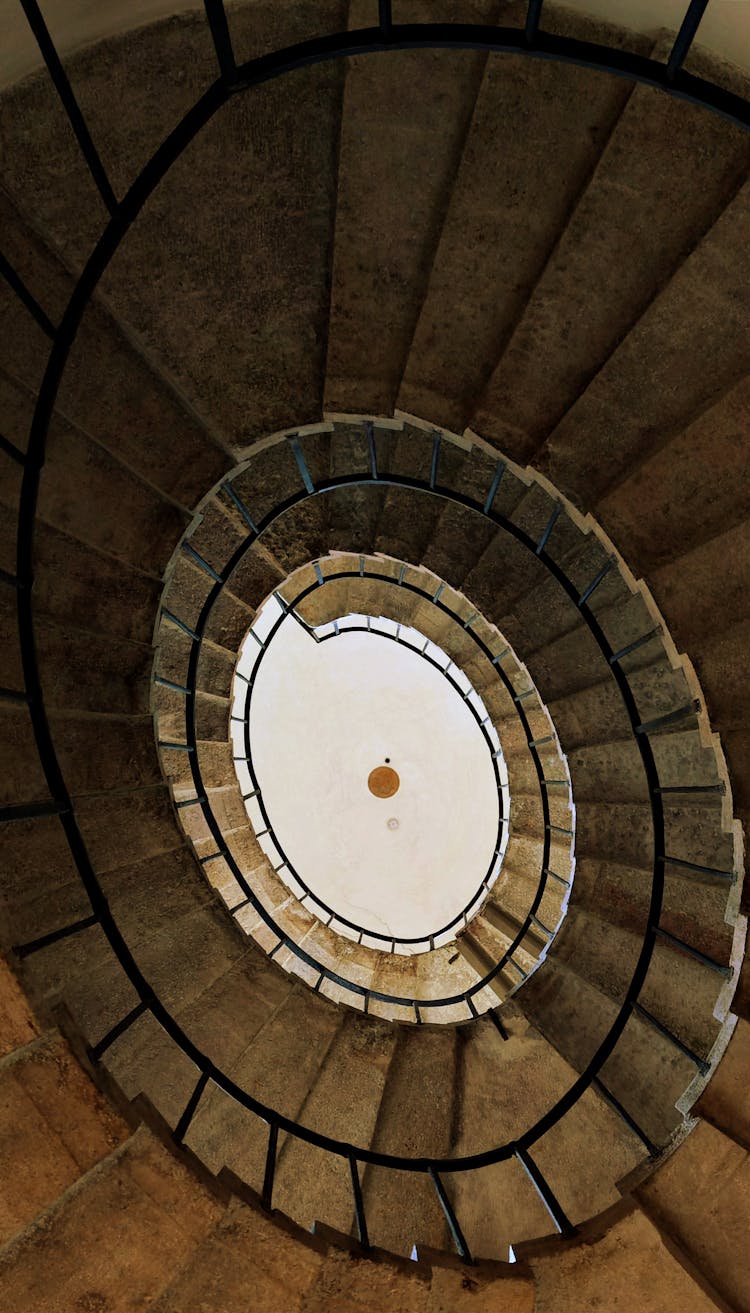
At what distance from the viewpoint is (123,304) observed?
4.39 m

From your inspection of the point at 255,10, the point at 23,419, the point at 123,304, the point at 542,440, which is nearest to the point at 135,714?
the point at 23,419

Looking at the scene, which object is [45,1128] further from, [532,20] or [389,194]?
[389,194]

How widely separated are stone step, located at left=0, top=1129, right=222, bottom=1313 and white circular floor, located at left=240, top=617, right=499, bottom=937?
889cm

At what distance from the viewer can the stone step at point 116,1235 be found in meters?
2.87

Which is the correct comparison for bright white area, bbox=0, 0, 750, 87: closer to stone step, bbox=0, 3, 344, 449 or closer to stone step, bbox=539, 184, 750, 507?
stone step, bbox=0, 3, 344, 449

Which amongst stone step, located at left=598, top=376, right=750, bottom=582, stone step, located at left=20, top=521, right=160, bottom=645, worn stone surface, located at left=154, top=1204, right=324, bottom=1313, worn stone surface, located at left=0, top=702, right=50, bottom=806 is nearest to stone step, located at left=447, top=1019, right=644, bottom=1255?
worn stone surface, located at left=154, top=1204, right=324, bottom=1313

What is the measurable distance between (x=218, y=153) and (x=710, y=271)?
2641 mm

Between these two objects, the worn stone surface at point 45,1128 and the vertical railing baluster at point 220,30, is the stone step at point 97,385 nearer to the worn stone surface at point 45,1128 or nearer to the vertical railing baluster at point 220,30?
the vertical railing baluster at point 220,30

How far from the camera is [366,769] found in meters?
12.4

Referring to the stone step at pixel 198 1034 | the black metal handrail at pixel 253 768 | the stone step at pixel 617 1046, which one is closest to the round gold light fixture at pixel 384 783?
the black metal handrail at pixel 253 768

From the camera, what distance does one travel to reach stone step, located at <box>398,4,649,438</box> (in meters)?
3.62

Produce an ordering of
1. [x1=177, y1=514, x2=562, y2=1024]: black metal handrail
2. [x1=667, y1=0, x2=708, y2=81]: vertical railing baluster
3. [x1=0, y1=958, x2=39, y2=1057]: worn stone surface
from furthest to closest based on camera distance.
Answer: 1. [x1=177, y1=514, x2=562, y2=1024]: black metal handrail
2. [x1=0, y1=958, x2=39, y2=1057]: worn stone surface
3. [x1=667, y1=0, x2=708, y2=81]: vertical railing baluster

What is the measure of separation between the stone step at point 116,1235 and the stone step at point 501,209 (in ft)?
13.4

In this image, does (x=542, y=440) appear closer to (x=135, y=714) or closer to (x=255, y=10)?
(x=255, y=10)
